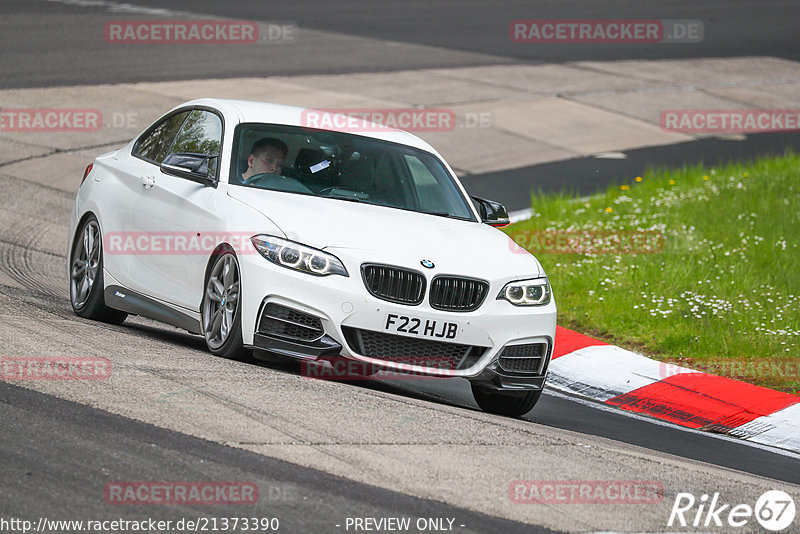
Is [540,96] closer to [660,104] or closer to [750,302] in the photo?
[660,104]

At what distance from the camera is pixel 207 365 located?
709 centimetres

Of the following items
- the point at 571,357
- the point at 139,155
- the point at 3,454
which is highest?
the point at 139,155

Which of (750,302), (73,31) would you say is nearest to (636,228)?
(750,302)

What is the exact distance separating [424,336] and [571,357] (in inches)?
111
